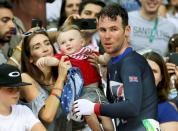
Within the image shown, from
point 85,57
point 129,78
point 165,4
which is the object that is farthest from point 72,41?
point 165,4

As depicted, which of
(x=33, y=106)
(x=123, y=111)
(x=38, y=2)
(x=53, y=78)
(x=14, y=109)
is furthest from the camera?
(x=38, y=2)

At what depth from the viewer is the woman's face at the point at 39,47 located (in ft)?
17.7

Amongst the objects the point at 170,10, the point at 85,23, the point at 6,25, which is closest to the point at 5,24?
the point at 6,25

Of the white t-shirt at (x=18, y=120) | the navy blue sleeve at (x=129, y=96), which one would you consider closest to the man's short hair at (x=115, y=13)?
the navy blue sleeve at (x=129, y=96)

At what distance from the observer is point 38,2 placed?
6605 mm

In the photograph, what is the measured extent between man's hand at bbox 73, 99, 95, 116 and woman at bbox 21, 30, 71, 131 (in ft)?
1.86

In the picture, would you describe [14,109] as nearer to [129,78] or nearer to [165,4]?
[129,78]

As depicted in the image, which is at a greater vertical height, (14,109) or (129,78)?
(129,78)

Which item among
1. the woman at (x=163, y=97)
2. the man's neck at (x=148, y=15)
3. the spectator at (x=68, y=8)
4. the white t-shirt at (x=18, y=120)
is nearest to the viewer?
the white t-shirt at (x=18, y=120)

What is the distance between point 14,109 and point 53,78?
821 mm

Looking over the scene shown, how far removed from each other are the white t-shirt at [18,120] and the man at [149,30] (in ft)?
8.05

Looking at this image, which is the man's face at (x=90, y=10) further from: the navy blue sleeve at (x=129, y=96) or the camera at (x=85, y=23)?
the navy blue sleeve at (x=129, y=96)

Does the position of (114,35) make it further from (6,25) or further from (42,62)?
(6,25)

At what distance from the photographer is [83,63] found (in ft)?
16.9
